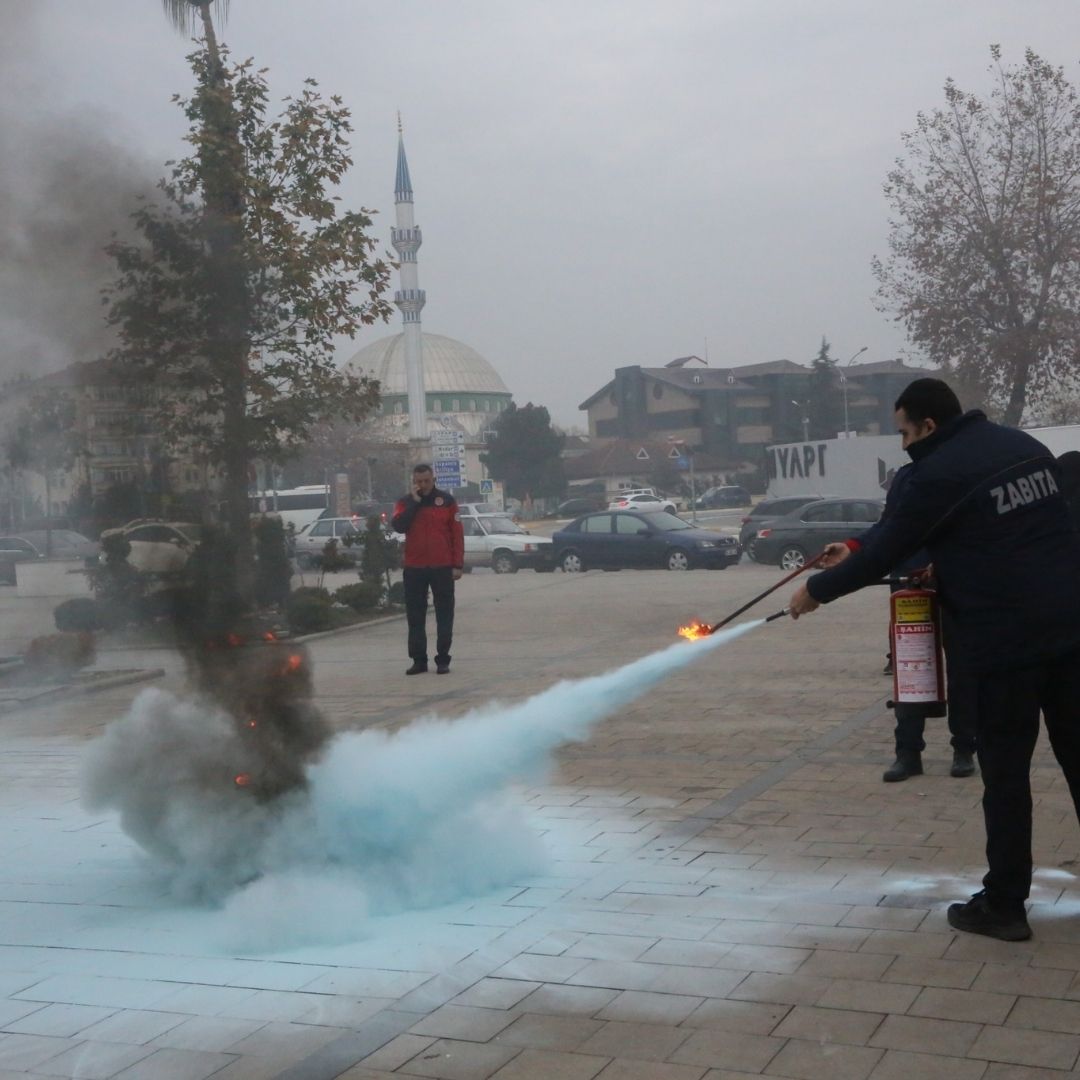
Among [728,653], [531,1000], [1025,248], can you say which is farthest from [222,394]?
[1025,248]

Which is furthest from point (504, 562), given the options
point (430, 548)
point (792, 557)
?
point (430, 548)

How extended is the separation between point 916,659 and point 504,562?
24792mm

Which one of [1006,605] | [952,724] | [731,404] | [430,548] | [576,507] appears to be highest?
[731,404]

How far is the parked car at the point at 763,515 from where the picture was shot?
92.6 ft

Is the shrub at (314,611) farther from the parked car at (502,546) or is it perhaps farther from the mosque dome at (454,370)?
the mosque dome at (454,370)

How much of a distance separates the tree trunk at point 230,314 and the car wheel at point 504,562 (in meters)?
20.8

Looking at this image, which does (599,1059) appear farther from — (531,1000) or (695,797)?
(695,797)

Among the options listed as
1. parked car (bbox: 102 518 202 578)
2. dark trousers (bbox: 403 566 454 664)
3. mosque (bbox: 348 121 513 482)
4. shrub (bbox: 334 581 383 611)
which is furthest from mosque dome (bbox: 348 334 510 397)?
parked car (bbox: 102 518 202 578)

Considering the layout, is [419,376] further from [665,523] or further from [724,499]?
[665,523]

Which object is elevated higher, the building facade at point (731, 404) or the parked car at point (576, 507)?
the building facade at point (731, 404)

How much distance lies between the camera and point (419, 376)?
80562mm

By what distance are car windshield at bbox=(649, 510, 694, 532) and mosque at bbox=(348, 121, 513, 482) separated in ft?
15.8

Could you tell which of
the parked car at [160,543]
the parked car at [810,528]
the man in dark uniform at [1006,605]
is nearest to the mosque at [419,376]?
the parked car at [810,528]

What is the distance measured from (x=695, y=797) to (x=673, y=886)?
1.58 metres
